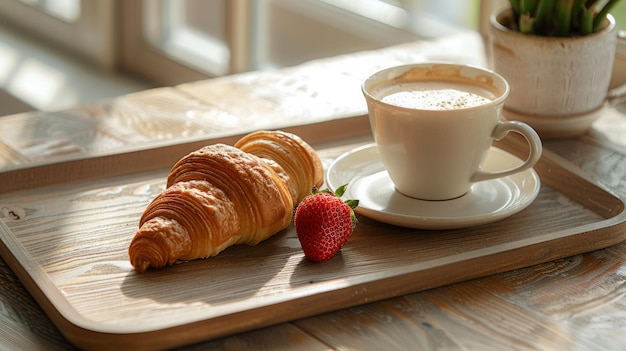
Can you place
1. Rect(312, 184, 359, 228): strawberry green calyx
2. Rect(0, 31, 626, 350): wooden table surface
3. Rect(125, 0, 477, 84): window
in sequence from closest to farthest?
Rect(0, 31, 626, 350): wooden table surface < Rect(312, 184, 359, 228): strawberry green calyx < Rect(125, 0, 477, 84): window

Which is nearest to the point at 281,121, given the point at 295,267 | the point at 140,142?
the point at 140,142

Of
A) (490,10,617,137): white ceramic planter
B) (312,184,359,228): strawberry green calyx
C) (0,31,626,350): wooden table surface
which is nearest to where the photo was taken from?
(0,31,626,350): wooden table surface

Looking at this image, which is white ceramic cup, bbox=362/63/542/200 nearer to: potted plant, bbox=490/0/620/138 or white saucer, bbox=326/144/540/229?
white saucer, bbox=326/144/540/229

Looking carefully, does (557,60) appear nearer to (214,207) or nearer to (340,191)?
(340,191)

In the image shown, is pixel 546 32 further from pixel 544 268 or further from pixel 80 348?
pixel 80 348

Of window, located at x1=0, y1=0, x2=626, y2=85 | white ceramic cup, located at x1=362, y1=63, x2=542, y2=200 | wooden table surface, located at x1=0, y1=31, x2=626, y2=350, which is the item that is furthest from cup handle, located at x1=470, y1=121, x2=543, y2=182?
window, located at x1=0, y1=0, x2=626, y2=85

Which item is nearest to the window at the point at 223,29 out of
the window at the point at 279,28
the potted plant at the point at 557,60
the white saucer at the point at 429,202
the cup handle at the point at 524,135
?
the window at the point at 279,28

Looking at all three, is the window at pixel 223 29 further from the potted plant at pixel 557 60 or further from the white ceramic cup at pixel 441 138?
the white ceramic cup at pixel 441 138
